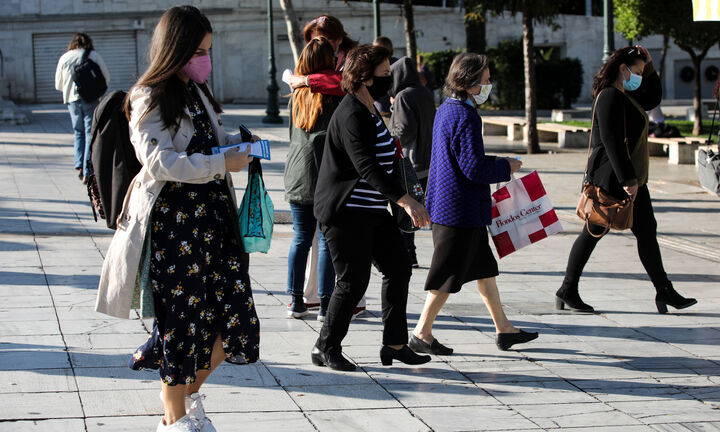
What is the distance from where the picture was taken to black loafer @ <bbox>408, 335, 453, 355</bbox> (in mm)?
5520

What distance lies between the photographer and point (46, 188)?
1208 centimetres

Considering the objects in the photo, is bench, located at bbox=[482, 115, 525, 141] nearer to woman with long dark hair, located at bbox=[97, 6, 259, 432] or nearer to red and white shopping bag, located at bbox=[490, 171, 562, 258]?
red and white shopping bag, located at bbox=[490, 171, 562, 258]

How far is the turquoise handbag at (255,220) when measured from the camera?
12.8ft

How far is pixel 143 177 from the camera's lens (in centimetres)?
378

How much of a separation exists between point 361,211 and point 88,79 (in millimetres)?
8003

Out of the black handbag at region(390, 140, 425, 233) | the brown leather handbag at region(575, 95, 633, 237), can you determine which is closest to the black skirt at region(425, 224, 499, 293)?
the black handbag at region(390, 140, 425, 233)

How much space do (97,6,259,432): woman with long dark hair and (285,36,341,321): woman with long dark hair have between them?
6.61ft

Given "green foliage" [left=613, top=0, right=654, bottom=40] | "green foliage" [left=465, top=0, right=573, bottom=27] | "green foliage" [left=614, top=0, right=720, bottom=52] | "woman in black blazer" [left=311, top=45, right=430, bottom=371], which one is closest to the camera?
"woman in black blazer" [left=311, top=45, right=430, bottom=371]

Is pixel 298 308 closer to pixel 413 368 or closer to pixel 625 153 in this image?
pixel 413 368

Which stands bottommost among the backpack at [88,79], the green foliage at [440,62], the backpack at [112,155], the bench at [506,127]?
the bench at [506,127]

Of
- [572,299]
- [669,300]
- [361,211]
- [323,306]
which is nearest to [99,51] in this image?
[323,306]

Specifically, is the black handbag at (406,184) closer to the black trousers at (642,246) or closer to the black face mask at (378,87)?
the black face mask at (378,87)

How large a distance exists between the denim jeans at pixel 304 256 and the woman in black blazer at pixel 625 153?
5.65ft

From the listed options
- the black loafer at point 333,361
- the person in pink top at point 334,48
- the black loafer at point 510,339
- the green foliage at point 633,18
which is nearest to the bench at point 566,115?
the green foliage at point 633,18
